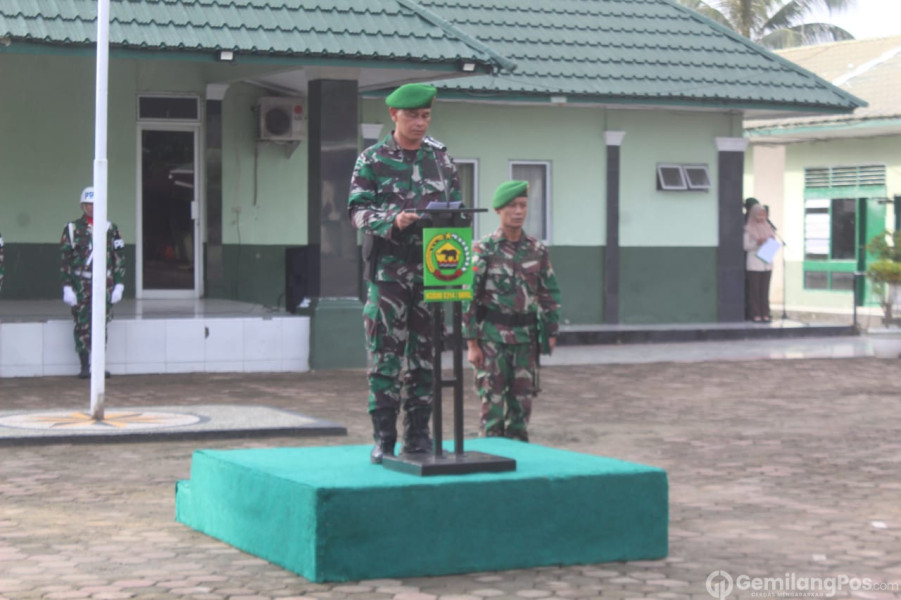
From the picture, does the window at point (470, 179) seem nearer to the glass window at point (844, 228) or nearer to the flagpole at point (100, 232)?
the flagpole at point (100, 232)

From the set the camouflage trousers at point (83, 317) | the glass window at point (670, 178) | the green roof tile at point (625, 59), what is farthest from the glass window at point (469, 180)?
the camouflage trousers at point (83, 317)

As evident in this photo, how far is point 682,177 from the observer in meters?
21.2

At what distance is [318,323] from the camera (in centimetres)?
1588

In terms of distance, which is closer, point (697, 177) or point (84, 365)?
point (84, 365)

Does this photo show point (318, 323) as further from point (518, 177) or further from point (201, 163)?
point (518, 177)

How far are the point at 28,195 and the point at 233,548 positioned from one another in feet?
38.0

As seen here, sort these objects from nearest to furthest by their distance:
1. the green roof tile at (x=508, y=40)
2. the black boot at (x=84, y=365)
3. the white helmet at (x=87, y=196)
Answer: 1. the green roof tile at (x=508, y=40)
2. the white helmet at (x=87, y=196)
3. the black boot at (x=84, y=365)

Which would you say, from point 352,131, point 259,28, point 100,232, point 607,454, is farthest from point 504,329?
point 352,131

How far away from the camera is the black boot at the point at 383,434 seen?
7113 millimetres

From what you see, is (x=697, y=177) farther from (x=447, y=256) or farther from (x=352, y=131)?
(x=447, y=256)

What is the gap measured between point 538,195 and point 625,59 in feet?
7.11

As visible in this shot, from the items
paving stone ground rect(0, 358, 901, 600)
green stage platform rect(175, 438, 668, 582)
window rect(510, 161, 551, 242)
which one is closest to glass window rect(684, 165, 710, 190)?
window rect(510, 161, 551, 242)

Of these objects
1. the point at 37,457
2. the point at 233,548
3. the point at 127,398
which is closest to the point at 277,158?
the point at 127,398

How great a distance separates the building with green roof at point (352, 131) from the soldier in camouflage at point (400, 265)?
7533 millimetres
